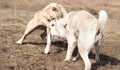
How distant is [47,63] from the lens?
10438mm

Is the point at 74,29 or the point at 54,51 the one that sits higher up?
the point at 74,29

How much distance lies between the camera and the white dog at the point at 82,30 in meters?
9.51

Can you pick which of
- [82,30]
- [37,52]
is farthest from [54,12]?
[82,30]

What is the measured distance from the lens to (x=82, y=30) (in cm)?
981

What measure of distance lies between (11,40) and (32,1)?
14800mm

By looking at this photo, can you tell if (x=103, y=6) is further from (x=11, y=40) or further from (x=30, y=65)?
(x=30, y=65)

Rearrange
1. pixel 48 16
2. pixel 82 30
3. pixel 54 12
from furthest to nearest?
pixel 48 16 < pixel 54 12 < pixel 82 30

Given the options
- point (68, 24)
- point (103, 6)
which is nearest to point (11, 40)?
point (68, 24)

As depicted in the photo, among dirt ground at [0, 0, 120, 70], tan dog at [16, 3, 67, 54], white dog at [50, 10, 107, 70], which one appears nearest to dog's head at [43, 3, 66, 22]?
tan dog at [16, 3, 67, 54]

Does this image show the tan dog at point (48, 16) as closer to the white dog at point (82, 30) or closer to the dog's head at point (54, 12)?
the dog's head at point (54, 12)

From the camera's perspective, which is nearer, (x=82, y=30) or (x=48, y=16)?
(x=82, y=30)

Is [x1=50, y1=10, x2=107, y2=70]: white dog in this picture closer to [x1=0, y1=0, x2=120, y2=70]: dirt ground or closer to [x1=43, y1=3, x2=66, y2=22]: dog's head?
[x1=43, y1=3, x2=66, y2=22]: dog's head

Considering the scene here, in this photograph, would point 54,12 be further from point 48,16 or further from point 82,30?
point 82,30

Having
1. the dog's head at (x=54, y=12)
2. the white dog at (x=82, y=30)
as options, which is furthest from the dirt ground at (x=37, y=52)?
the dog's head at (x=54, y=12)
